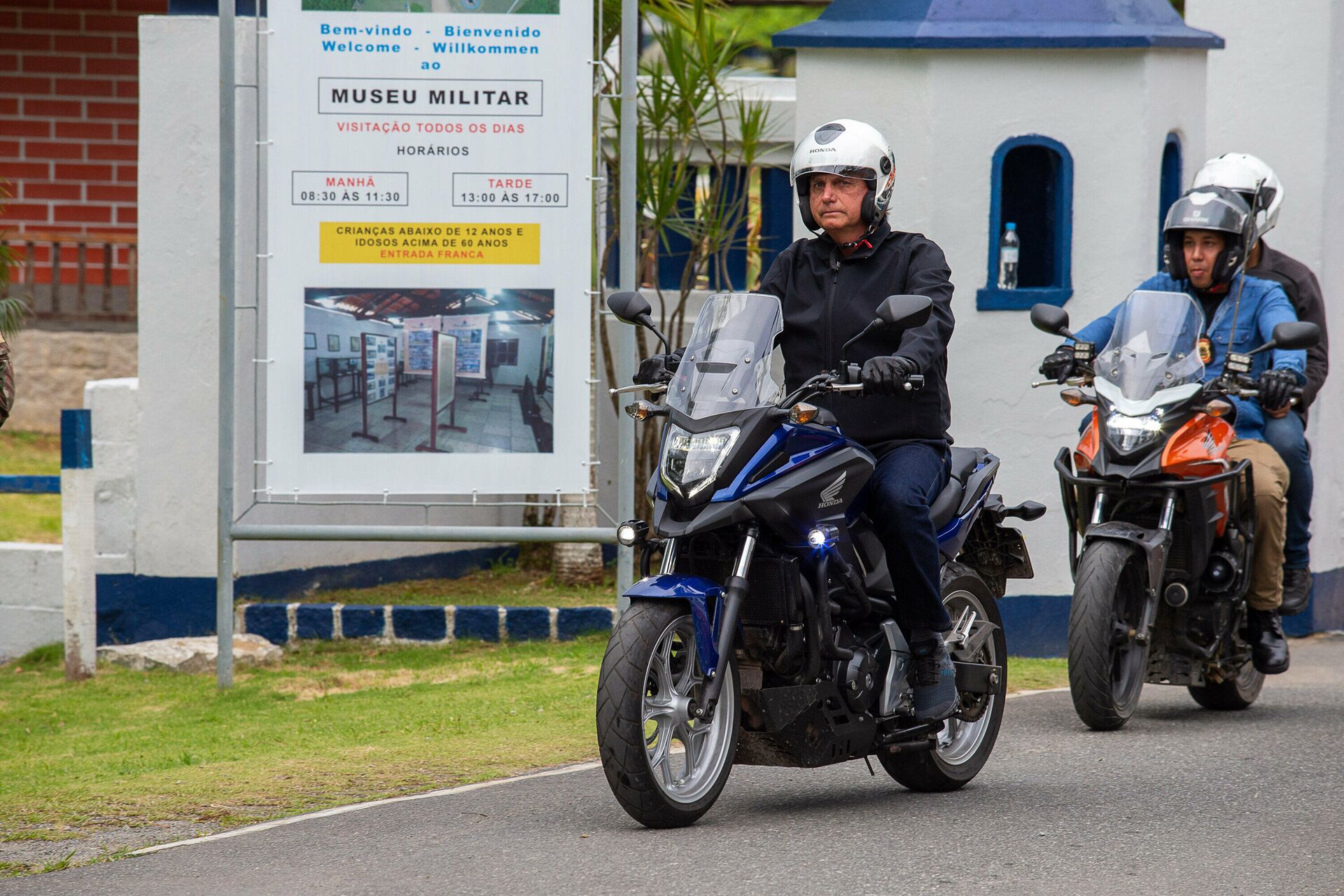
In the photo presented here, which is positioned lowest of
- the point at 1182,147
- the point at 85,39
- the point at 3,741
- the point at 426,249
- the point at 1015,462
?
the point at 3,741

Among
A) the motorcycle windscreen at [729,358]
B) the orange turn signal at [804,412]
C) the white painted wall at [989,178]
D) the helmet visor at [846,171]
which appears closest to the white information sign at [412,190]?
the white painted wall at [989,178]

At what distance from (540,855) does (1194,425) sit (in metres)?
3.43

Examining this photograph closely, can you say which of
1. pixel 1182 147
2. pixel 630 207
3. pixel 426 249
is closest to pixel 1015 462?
→ pixel 1182 147

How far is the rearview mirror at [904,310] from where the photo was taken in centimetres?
553

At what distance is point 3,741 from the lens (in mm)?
8320

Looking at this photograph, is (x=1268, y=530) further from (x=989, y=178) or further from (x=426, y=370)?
(x=426, y=370)

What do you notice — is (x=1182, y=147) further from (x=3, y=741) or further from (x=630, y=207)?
(x=3, y=741)

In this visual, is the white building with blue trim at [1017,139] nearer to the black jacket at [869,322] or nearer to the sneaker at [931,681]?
the black jacket at [869,322]

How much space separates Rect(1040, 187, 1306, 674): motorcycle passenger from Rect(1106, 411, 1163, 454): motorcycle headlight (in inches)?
20.8

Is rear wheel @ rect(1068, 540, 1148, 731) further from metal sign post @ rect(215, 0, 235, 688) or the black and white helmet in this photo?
metal sign post @ rect(215, 0, 235, 688)

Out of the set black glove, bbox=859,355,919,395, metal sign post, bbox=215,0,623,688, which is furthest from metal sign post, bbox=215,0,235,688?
black glove, bbox=859,355,919,395

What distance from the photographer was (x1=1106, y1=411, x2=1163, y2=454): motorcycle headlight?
7.42 meters

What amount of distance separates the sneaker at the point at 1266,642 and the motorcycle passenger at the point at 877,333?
2.37m

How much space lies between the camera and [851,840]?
18.3 feet
